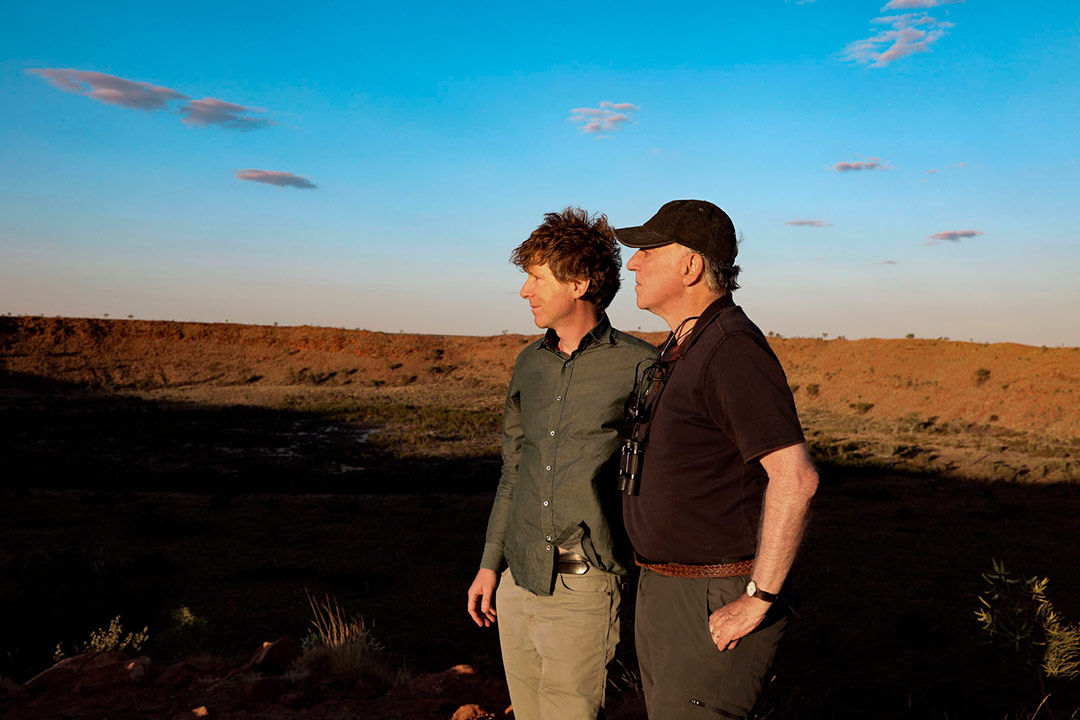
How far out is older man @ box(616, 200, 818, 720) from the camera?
172 centimetres

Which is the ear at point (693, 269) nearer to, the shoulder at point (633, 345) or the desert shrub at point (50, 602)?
the shoulder at point (633, 345)

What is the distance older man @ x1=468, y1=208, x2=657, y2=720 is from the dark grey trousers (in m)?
0.38

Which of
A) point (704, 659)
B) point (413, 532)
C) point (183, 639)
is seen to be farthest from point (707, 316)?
point (413, 532)

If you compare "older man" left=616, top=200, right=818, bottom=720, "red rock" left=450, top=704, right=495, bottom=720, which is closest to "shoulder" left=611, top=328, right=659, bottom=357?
"older man" left=616, top=200, right=818, bottom=720

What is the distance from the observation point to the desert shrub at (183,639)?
6.80 meters

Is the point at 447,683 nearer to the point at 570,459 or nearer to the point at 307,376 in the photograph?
the point at 570,459

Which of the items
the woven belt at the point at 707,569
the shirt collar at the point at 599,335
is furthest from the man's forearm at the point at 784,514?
the shirt collar at the point at 599,335

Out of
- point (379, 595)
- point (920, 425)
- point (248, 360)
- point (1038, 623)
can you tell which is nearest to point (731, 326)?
point (1038, 623)

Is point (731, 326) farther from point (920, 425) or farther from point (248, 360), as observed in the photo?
point (248, 360)

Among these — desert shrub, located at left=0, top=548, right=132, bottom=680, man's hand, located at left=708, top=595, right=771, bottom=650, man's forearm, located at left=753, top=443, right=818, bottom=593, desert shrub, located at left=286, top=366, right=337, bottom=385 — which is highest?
man's forearm, located at left=753, top=443, right=818, bottom=593

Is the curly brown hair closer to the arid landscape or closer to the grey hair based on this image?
the grey hair

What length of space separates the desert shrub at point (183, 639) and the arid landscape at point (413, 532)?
2.1 inches

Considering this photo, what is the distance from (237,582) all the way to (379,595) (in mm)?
1876

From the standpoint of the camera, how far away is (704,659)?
1846 mm
